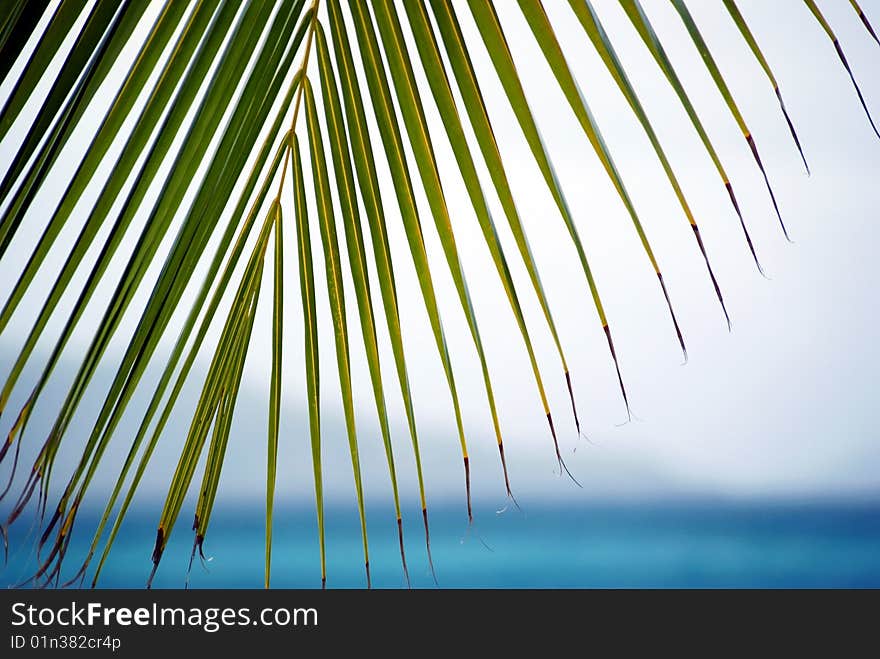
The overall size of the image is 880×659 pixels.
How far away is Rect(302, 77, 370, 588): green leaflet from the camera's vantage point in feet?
1.45

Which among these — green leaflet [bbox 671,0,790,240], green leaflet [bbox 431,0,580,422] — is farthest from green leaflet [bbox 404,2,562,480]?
green leaflet [bbox 671,0,790,240]

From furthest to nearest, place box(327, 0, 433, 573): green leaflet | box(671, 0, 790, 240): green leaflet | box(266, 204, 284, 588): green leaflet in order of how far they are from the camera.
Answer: box(266, 204, 284, 588): green leaflet, box(327, 0, 433, 573): green leaflet, box(671, 0, 790, 240): green leaflet

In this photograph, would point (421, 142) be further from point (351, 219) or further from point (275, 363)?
point (275, 363)

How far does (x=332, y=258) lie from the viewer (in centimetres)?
46

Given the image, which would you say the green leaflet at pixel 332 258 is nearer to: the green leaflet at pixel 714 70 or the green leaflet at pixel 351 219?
the green leaflet at pixel 351 219

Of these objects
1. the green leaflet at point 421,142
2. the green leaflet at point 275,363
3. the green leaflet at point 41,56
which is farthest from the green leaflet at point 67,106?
the green leaflet at point 275,363

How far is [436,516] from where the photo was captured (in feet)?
17.7

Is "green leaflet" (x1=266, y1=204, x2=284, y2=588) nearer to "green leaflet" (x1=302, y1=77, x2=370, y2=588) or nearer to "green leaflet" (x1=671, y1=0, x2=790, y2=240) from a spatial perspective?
"green leaflet" (x1=302, y1=77, x2=370, y2=588)

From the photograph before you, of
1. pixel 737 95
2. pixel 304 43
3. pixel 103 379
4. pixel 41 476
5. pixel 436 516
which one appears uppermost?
pixel 103 379

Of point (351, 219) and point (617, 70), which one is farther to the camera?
point (351, 219)

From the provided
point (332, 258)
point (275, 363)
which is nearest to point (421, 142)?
point (332, 258)
